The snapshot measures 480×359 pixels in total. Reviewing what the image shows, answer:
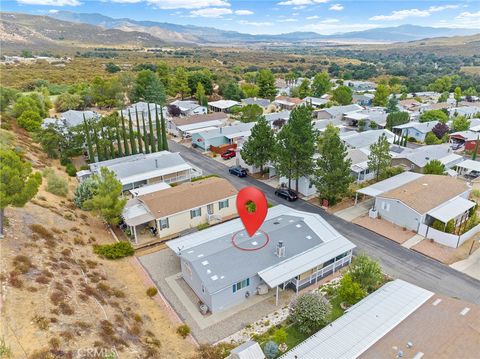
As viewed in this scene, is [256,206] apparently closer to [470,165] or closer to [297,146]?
[297,146]

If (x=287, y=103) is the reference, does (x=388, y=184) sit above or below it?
below

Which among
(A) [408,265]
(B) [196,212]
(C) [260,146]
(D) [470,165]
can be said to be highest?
(C) [260,146]

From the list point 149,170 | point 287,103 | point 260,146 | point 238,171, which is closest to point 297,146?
point 260,146

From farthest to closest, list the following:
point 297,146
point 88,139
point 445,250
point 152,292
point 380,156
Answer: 1. point 88,139
2. point 380,156
3. point 297,146
4. point 445,250
5. point 152,292

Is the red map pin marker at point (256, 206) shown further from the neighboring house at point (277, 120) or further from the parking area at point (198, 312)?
the neighboring house at point (277, 120)

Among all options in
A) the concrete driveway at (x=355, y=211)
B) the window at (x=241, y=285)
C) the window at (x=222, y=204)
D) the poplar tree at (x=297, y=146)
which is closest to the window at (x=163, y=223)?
the window at (x=222, y=204)

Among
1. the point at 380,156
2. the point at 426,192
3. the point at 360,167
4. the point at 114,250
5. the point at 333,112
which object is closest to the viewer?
the point at 114,250
